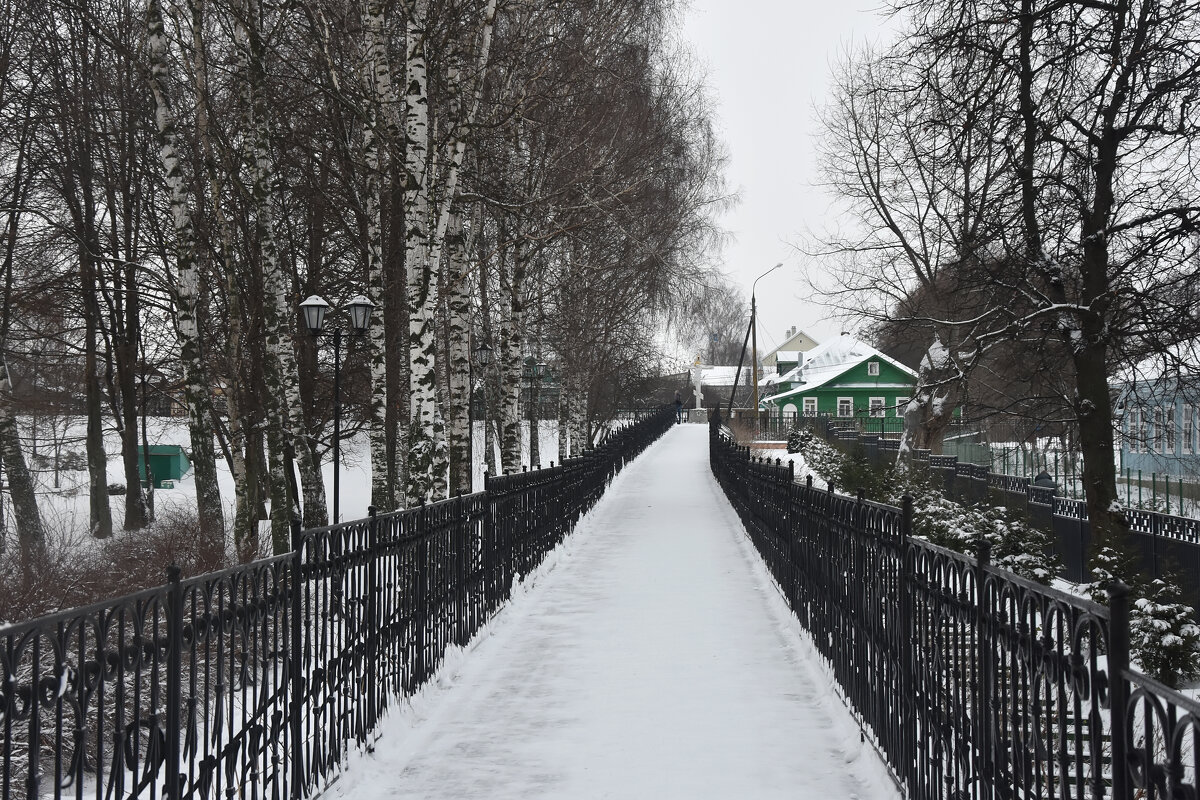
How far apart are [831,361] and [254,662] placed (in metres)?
74.2

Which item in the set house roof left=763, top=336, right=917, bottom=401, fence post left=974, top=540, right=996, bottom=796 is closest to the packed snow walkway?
fence post left=974, top=540, right=996, bottom=796

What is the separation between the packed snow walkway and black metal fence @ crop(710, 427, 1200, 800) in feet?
1.30

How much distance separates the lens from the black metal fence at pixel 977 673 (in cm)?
225

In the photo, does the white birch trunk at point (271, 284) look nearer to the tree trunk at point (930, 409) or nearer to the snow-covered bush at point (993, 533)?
the snow-covered bush at point (993, 533)

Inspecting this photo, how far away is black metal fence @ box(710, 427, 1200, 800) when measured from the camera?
2246 millimetres

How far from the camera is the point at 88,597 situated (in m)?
8.75

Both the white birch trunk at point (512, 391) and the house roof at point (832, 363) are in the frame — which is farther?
the house roof at point (832, 363)

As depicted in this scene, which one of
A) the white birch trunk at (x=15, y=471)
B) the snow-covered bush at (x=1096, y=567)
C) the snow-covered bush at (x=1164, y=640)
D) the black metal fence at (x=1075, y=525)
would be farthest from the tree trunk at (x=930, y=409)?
the white birch trunk at (x=15, y=471)

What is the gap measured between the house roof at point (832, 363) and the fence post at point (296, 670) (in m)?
57.6

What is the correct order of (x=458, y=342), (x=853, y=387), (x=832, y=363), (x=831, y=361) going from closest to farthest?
(x=458, y=342)
(x=853, y=387)
(x=832, y=363)
(x=831, y=361)

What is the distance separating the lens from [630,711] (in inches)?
250

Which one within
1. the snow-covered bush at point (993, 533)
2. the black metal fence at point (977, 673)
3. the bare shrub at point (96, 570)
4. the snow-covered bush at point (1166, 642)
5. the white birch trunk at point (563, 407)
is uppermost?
the white birch trunk at point (563, 407)

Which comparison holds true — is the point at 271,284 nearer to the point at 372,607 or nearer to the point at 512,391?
the point at 512,391

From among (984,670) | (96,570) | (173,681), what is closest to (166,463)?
(96,570)
